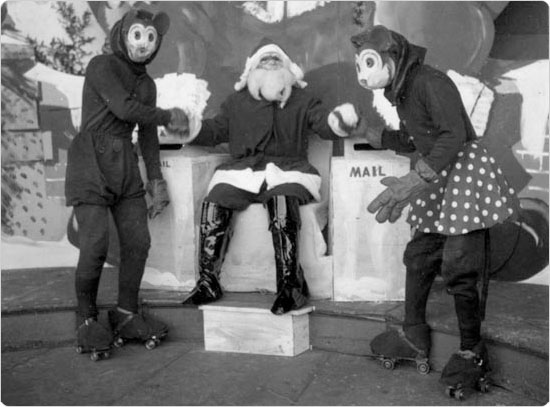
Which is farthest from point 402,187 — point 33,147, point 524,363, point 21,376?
point 33,147

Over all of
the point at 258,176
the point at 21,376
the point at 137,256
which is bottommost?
the point at 21,376

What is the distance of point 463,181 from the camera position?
310cm

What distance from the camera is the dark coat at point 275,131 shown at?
4.18 m

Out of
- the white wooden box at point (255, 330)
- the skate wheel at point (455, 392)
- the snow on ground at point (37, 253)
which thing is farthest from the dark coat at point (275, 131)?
the skate wheel at point (455, 392)

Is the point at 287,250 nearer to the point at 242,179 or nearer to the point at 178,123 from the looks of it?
the point at 242,179

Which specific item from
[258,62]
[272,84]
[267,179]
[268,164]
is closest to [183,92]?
[258,62]

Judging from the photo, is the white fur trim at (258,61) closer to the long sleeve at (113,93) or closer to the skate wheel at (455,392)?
the long sleeve at (113,93)

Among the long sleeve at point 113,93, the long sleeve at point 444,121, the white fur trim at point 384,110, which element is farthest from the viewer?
the white fur trim at point 384,110

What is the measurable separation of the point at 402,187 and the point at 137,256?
1.47 m

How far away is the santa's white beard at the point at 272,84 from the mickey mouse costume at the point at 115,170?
1.98ft

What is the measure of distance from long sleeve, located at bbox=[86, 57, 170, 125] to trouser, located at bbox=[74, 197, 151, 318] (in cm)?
45

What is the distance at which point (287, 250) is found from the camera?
3.75 meters

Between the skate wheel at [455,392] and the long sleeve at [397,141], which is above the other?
the long sleeve at [397,141]

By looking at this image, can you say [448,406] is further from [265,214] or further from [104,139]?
[104,139]
